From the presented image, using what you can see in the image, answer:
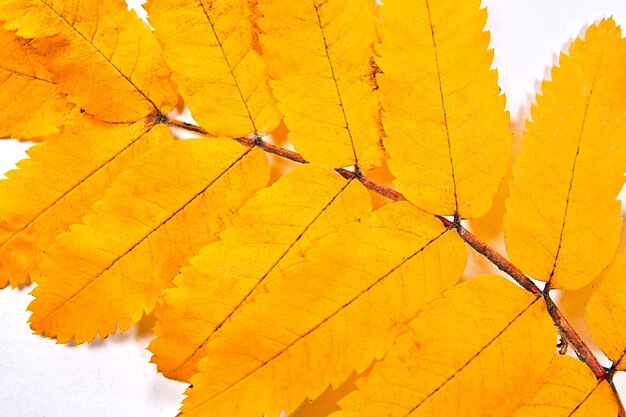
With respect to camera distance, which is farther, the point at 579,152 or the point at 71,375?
the point at 71,375

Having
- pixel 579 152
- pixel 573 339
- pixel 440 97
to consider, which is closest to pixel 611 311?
pixel 573 339

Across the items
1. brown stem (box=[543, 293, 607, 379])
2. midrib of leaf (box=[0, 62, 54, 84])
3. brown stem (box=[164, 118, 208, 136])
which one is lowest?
brown stem (box=[543, 293, 607, 379])

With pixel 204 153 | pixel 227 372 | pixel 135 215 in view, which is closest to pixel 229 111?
pixel 204 153

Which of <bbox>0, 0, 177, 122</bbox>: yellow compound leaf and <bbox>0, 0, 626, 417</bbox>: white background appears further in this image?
<bbox>0, 0, 626, 417</bbox>: white background

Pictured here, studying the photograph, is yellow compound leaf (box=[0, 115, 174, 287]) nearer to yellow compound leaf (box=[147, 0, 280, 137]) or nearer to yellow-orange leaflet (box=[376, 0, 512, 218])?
yellow compound leaf (box=[147, 0, 280, 137])

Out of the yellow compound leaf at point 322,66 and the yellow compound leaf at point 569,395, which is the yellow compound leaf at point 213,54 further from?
the yellow compound leaf at point 569,395

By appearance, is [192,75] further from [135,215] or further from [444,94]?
[444,94]

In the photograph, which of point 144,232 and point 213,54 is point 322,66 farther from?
point 144,232

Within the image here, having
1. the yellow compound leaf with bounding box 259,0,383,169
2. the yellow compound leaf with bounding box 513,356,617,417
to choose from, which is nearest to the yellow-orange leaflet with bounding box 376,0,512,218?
the yellow compound leaf with bounding box 259,0,383,169
